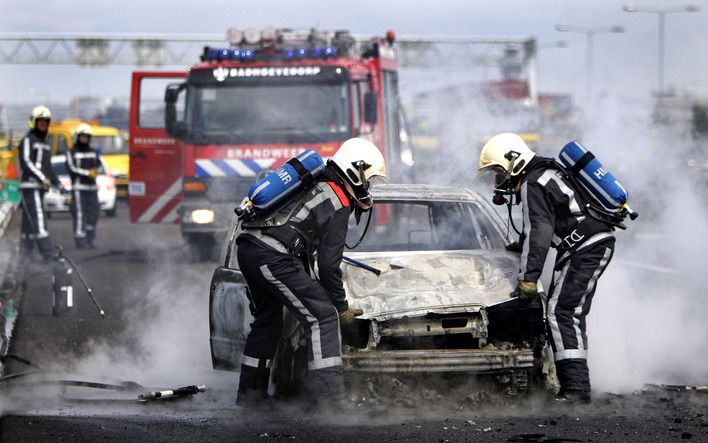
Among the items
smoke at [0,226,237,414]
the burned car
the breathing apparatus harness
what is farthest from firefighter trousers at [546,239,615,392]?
smoke at [0,226,237,414]

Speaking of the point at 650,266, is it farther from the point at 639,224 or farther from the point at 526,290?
the point at 526,290

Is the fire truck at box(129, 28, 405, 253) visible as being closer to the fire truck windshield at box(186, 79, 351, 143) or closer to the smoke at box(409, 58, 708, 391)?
the fire truck windshield at box(186, 79, 351, 143)

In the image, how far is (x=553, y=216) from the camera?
22.1ft

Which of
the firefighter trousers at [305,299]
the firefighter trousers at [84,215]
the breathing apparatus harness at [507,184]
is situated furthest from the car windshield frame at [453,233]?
the firefighter trousers at [84,215]

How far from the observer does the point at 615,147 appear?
14.8 metres

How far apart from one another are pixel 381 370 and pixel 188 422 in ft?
3.28

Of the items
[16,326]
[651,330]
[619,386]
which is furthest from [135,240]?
[619,386]

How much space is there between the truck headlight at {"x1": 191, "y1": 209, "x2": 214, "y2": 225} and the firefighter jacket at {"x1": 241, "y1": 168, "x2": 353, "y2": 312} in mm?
8322

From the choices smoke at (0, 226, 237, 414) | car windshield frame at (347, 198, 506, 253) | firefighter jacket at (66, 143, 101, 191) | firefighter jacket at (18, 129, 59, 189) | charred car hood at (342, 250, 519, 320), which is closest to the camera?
charred car hood at (342, 250, 519, 320)

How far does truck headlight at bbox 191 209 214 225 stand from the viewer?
1455 centimetres

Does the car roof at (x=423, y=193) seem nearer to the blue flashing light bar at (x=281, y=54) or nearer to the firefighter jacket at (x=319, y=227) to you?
the firefighter jacket at (x=319, y=227)

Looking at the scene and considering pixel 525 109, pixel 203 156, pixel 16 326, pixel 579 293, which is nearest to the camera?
pixel 579 293

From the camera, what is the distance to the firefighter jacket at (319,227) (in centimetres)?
616

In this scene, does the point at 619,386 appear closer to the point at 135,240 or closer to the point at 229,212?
the point at 229,212
